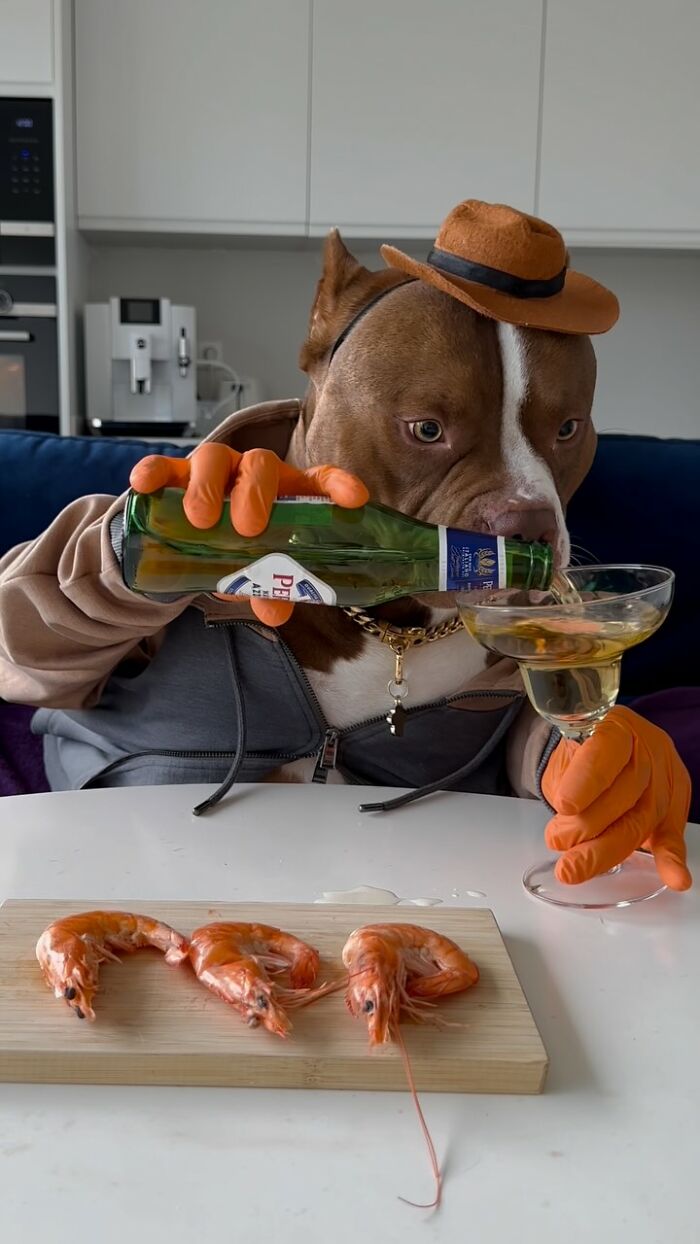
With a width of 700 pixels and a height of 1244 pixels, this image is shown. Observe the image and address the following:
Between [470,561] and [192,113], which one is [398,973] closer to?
[470,561]

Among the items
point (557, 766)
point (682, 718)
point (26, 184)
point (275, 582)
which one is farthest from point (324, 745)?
point (26, 184)

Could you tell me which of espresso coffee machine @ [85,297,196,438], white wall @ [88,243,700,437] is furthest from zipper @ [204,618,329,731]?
white wall @ [88,243,700,437]

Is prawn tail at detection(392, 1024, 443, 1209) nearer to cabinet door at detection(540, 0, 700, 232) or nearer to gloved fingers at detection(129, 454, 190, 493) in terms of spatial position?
gloved fingers at detection(129, 454, 190, 493)

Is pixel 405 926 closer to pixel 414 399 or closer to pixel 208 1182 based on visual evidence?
pixel 208 1182

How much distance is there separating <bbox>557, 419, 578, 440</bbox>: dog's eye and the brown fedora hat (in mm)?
92

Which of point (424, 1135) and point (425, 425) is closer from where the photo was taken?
point (424, 1135)

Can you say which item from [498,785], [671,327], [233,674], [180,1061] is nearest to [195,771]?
[233,674]

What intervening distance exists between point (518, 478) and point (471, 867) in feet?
1.18

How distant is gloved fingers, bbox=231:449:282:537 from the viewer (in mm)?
789

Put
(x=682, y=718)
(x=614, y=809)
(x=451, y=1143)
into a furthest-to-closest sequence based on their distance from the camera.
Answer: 1. (x=682, y=718)
2. (x=614, y=809)
3. (x=451, y=1143)

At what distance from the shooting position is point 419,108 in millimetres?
3363

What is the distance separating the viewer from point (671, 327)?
3.91m

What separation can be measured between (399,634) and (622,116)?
2811 millimetres

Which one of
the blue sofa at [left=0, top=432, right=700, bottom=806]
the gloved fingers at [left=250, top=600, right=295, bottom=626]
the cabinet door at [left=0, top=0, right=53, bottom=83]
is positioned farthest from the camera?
the cabinet door at [left=0, top=0, right=53, bottom=83]
